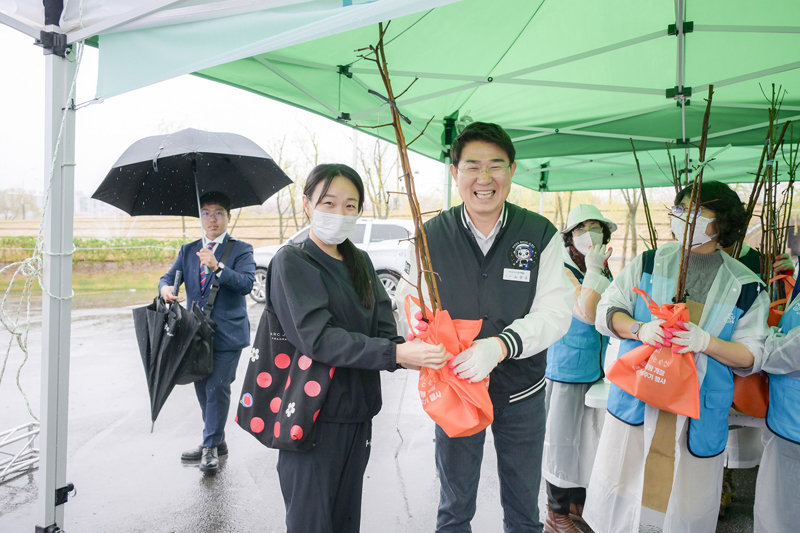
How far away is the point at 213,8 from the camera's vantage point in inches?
59.0

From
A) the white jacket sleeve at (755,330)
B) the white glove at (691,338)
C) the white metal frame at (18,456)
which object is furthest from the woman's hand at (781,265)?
the white metal frame at (18,456)

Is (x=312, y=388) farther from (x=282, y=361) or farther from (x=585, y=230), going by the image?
(x=585, y=230)

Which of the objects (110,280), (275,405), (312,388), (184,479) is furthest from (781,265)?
(110,280)

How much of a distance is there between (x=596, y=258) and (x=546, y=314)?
1217 millimetres

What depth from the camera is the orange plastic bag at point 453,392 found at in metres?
1.43

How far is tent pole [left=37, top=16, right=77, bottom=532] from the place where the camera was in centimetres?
193

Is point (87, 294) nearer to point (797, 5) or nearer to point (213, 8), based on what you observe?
point (213, 8)

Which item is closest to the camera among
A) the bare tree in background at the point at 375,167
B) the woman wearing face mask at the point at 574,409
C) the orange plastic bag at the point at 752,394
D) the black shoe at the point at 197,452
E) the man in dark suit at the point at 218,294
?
the orange plastic bag at the point at 752,394

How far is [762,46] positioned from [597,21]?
1.04 metres

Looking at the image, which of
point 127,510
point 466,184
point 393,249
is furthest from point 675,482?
point 393,249

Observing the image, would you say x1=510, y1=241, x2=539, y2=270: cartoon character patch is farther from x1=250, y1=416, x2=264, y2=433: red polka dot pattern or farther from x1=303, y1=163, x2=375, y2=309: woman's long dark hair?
x1=250, y1=416, x2=264, y2=433: red polka dot pattern

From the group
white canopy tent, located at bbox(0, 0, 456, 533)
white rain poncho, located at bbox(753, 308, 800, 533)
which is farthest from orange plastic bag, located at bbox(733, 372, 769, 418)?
white canopy tent, located at bbox(0, 0, 456, 533)

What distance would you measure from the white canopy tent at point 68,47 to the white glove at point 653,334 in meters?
1.40

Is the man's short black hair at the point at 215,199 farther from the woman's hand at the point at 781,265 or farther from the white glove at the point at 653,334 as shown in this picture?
the woman's hand at the point at 781,265
